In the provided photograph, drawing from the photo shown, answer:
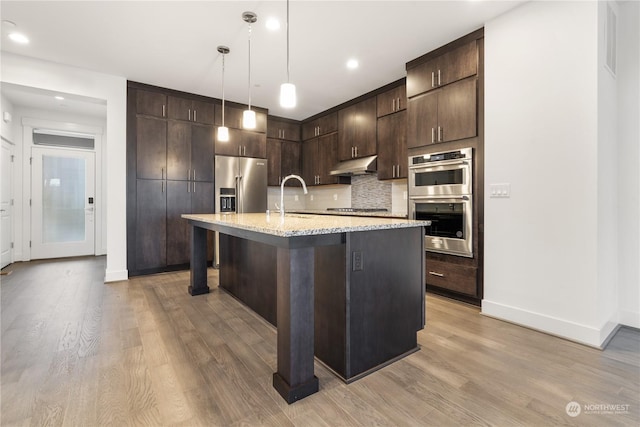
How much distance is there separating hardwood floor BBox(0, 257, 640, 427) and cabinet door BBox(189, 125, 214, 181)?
2.47 metres

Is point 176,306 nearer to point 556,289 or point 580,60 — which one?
point 556,289

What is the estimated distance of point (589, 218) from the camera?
219 cm

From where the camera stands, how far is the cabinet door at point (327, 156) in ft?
17.7

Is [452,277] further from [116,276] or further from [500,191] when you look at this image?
[116,276]

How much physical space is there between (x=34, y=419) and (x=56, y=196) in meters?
5.86

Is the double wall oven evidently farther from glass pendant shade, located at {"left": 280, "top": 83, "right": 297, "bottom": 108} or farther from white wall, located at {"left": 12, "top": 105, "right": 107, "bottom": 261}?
white wall, located at {"left": 12, "top": 105, "right": 107, "bottom": 261}

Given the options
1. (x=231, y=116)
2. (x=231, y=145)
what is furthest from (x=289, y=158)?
(x=231, y=116)

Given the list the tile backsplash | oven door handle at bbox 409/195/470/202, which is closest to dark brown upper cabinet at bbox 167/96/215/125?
the tile backsplash

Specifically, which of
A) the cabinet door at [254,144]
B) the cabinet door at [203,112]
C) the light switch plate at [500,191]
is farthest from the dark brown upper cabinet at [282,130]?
the light switch plate at [500,191]

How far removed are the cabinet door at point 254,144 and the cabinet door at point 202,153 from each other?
564mm

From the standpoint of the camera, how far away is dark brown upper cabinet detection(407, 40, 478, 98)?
2.96 metres

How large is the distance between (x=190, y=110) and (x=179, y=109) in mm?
159

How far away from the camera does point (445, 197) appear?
Answer: 10.3ft

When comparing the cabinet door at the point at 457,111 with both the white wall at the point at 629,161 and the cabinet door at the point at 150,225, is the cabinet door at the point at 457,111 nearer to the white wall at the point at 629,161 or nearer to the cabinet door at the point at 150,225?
the white wall at the point at 629,161
